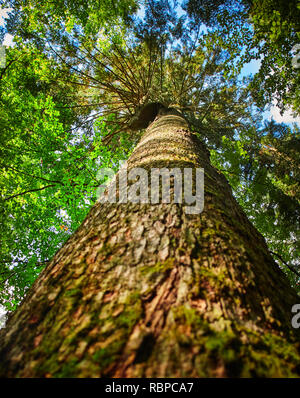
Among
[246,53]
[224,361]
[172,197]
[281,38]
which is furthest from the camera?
[246,53]

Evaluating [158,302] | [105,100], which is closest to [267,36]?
[158,302]

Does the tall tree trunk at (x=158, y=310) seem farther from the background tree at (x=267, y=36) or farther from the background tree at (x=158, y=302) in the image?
the background tree at (x=267, y=36)

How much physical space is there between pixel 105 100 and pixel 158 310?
983 cm

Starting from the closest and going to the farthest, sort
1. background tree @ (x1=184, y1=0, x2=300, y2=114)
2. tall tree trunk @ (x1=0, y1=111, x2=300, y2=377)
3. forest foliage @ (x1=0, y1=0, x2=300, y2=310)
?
tall tree trunk @ (x1=0, y1=111, x2=300, y2=377)
background tree @ (x1=184, y1=0, x2=300, y2=114)
forest foliage @ (x1=0, y1=0, x2=300, y2=310)

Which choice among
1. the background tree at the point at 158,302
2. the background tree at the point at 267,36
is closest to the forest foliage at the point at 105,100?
the background tree at the point at 267,36

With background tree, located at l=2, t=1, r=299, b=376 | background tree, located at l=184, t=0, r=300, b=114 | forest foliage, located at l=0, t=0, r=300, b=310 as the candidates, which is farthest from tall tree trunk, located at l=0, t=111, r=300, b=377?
background tree, located at l=184, t=0, r=300, b=114

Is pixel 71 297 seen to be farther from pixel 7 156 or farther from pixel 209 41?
pixel 209 41

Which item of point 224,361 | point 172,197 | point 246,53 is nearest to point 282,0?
point 246,53

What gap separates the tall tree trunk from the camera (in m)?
0.58

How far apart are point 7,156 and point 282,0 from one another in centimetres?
627

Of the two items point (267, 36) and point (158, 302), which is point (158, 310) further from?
point (267, 36)

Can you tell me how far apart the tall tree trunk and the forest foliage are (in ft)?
6.88

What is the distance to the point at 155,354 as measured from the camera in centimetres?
58

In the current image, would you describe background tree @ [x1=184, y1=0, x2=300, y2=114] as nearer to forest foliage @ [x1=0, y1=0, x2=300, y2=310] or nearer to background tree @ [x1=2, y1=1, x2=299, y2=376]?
forest foliage @ [x1=0, y1=0, x2=300, y2=310]
